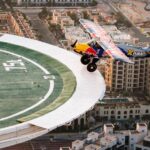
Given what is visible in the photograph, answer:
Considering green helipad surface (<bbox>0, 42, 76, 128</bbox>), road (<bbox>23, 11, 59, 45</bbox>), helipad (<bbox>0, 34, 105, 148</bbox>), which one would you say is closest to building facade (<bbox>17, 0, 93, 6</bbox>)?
road (<bbox>23, 11, 59, 45</bbox>)

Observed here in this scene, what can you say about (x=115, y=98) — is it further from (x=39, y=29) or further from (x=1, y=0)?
(x=1, y=0)

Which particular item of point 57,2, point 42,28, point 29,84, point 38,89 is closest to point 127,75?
point 42,28

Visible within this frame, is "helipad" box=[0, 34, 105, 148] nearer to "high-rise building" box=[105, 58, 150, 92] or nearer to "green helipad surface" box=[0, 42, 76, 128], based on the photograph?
"green helipad surface" box=[0, 42, 76, 128]

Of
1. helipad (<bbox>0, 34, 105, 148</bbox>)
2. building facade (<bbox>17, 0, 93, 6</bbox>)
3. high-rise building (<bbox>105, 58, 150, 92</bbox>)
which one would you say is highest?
building facade (<bbox>17, 0, 93, 6</bbox>)

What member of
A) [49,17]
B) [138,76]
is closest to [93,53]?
[138,76]

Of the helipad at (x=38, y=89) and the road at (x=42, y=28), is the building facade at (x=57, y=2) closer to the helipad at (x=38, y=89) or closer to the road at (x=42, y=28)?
the road at (x=42, y=28)

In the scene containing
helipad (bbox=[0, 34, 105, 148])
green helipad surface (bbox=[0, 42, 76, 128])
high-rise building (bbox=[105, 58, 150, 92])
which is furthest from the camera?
high-rise building (bbox=[105, 58, 150, 92])
